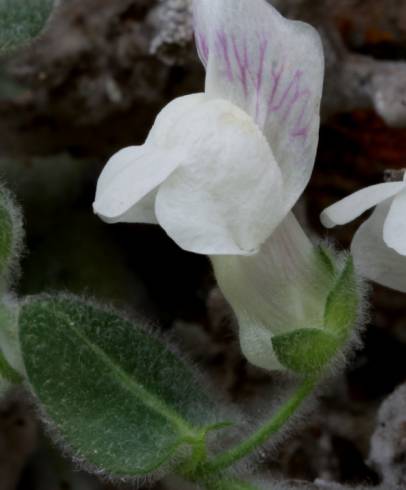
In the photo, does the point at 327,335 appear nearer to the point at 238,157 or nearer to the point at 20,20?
the point at 238,157

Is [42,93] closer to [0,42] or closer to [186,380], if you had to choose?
[0,42]

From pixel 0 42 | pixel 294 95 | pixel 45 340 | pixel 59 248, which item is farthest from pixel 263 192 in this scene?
pixel 59 248

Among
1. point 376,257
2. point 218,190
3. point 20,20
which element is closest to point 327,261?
point 376,257

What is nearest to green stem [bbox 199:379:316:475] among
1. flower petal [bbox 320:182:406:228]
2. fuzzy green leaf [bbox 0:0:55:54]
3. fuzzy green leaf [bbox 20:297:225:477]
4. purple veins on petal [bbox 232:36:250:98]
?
fuzzy green leaf [bbox 20:297:225:477]

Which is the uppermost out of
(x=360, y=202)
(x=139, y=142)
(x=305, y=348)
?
(x=360, y=202)

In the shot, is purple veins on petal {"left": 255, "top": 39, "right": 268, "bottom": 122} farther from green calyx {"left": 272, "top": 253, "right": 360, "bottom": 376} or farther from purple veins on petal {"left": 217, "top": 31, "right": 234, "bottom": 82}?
green calyx {"left": 272, "top": 253, "right": 360, "bottom": 376}

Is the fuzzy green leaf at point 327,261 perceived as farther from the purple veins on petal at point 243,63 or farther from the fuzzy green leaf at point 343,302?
the purple veins on petal at point 243,63
